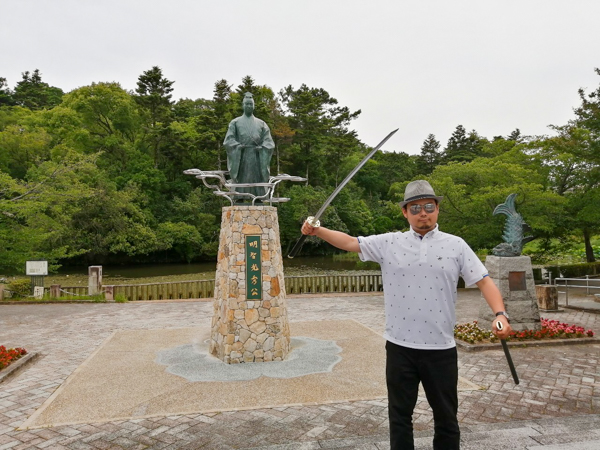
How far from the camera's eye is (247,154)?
7707 mm

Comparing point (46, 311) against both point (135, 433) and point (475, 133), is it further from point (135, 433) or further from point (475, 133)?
point (475, 133)

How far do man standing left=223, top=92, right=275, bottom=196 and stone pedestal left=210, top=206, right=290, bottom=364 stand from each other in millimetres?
715

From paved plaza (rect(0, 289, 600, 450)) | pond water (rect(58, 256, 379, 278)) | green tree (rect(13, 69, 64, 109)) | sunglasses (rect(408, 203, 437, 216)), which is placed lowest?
paved plaza (rect(0, 289, 600, 450))

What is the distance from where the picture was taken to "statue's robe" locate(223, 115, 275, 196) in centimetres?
763

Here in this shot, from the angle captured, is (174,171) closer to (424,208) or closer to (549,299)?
(549,299)

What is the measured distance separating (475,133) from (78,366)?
45.7 meters

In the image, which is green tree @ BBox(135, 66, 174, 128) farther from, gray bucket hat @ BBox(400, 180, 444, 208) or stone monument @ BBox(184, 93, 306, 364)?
gray bucket hat @ BBox(400, 180, 444, 208)

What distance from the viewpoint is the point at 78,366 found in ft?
22.7

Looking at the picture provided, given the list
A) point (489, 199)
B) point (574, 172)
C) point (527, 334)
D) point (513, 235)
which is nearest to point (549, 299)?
point (513, 235)

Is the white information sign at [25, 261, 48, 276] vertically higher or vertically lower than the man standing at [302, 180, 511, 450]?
higher

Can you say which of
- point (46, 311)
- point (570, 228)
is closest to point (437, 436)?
point (46, 311)

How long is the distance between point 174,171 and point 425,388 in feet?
109

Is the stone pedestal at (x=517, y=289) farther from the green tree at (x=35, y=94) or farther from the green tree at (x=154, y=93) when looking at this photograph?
the green tree at (x=35, y=94)

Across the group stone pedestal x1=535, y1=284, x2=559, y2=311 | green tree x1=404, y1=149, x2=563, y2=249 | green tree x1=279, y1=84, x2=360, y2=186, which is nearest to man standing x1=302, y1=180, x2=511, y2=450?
stone pedestal x1=535, y1=284, x2=559, y2=311
